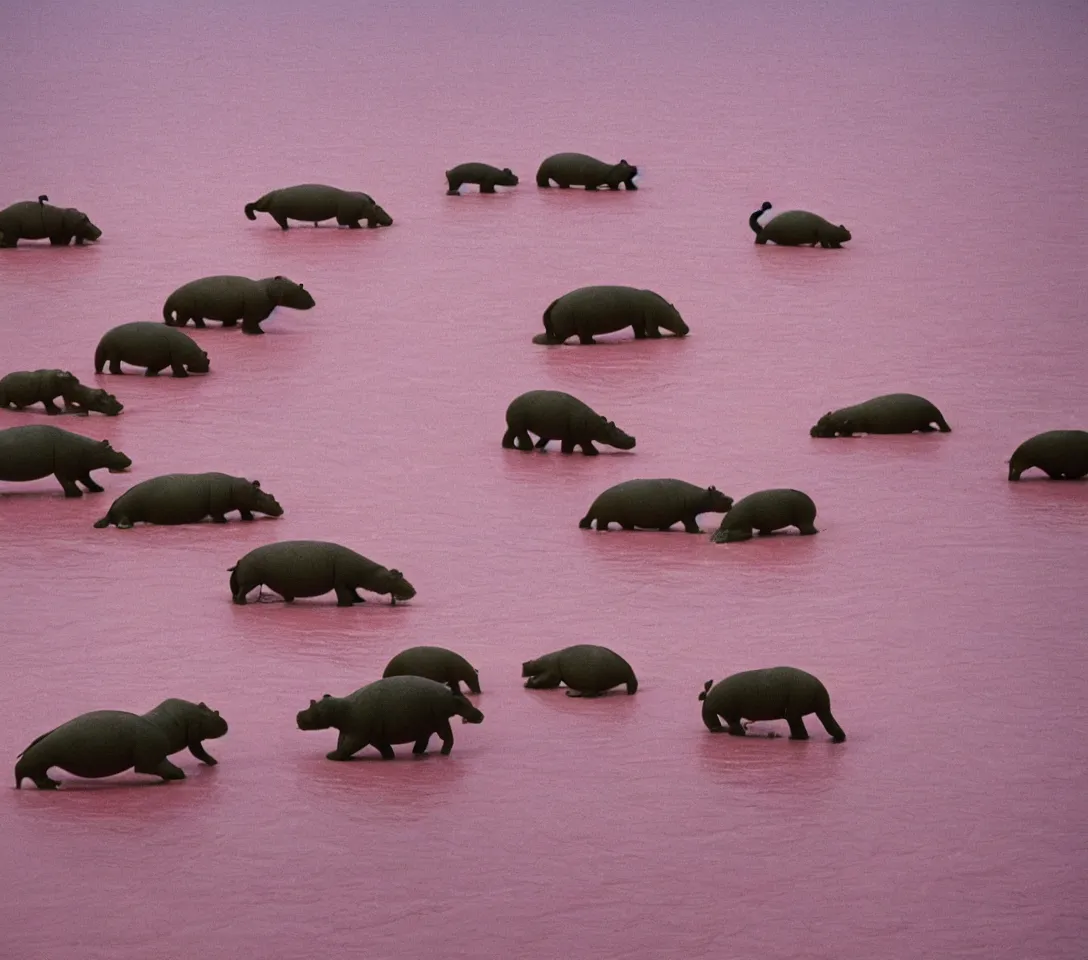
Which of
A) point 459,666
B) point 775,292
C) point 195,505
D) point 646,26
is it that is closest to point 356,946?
point 459,666

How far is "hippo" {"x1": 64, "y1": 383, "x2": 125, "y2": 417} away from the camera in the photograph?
1541 cm

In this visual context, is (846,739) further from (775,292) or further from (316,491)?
(775,292)

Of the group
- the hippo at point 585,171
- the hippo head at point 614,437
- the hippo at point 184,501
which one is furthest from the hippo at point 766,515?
the hippo at point 585,171

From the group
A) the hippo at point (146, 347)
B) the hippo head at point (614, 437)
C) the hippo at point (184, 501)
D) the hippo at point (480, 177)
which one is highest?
the hippo at point (480, 177)

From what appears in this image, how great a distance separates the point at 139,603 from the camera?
11.9 metres

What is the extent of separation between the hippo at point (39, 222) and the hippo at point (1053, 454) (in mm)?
9207

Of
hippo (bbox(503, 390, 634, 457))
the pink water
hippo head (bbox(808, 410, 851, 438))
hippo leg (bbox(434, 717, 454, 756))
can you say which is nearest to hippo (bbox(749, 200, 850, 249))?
the pink water

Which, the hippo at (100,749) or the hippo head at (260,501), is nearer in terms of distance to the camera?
the hippo at (100,749)

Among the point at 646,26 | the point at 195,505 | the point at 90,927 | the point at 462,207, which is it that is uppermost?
the point at 646,26

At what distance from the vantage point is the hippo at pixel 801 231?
21.1 metres

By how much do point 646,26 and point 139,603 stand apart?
24178 millimetres

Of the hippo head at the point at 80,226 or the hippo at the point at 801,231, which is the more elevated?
the hippo at the point at 801,231

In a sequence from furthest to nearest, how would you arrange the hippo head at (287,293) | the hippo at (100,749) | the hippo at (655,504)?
the hippo head at (287,293) → the hippo at (655,504) → the hippo at (100,749)

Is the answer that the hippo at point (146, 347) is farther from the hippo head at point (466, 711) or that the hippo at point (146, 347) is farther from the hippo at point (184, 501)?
the hippo head at point (466, 711)
